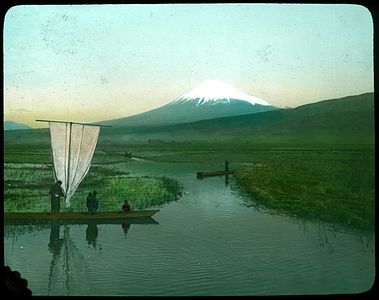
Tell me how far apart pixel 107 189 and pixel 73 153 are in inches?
8.6

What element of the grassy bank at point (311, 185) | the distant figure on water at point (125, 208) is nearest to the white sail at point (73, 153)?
the distant figure on water at point (125, 208)

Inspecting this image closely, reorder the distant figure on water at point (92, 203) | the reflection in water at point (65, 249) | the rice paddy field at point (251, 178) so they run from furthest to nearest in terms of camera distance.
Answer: the distant figure on water at point (92, 203) → the rice paddy field at point (251, 178) → the reflection in water at point (65, 249)

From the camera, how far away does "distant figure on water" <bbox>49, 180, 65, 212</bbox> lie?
6.30 feet

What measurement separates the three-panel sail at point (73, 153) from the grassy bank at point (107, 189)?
33mm

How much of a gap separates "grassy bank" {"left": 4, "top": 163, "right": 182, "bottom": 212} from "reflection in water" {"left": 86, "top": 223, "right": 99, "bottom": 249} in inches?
3.2

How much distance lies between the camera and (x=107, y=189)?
77.1 inches

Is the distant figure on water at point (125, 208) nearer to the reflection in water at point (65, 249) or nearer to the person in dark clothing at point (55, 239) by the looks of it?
the reflection in water at point (65, 249)

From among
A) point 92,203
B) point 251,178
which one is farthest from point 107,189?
point 251,178

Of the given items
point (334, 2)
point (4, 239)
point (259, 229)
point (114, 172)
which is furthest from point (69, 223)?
point (334, 2)

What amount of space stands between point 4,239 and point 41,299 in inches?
9.5

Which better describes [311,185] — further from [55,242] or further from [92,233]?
[55,242]

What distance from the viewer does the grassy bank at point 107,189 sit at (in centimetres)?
186

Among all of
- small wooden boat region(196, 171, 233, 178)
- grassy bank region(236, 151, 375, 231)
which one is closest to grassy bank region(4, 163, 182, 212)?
small wooden boat region(196, 171, 233, 178)

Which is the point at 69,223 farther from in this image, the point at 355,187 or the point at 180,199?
the point at 355,187
